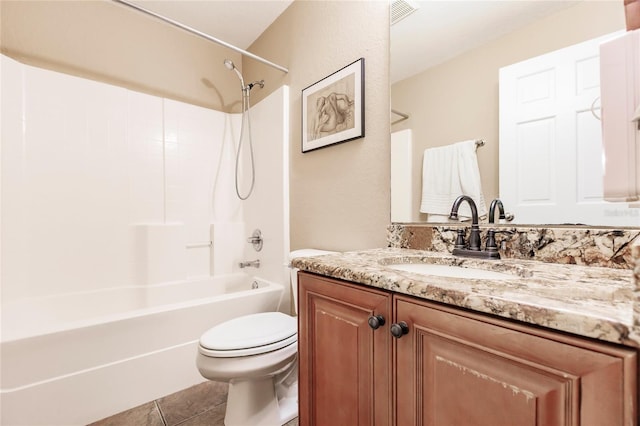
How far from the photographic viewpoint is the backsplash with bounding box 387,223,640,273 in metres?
0.75

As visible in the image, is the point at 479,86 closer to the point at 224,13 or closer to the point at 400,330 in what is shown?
the point at 400,330

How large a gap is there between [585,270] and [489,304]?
0.46 m

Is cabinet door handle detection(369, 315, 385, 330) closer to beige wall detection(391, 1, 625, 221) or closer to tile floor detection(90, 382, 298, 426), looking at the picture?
beige wall detection(391, 1, 625, 221)

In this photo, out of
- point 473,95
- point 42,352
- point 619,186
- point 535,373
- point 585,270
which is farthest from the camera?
point 42,352

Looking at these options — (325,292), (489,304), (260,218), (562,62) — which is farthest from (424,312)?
(260,218)

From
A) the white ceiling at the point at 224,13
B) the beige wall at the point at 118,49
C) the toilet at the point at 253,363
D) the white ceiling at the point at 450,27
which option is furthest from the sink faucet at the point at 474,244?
the beige wall at the point at 118,49

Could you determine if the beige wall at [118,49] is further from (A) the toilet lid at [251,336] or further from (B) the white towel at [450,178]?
(B) the white towel at [450,178]

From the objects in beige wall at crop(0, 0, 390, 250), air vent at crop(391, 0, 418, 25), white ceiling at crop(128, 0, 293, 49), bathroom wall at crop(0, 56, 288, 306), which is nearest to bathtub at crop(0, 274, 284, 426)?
bathroom wall at crop(0, 56, 288, 306)

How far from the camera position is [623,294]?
506 mm

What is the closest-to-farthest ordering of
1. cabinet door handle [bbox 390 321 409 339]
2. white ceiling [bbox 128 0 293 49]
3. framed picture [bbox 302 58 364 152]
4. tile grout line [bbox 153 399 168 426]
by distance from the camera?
cabinet door handle [bbox 390 321 409 339], tile grout line [bbox 153 399 168 426], framed picture [bbox 302 58 364 152], white ceiling [bbox 128 0 293 49]

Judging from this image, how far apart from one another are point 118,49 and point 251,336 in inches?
86.2

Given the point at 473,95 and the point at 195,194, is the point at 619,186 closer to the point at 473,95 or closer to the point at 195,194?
the point at 473,95

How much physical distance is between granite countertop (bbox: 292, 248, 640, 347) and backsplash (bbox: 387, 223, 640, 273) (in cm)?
4

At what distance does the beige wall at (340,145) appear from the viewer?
1382 mm
